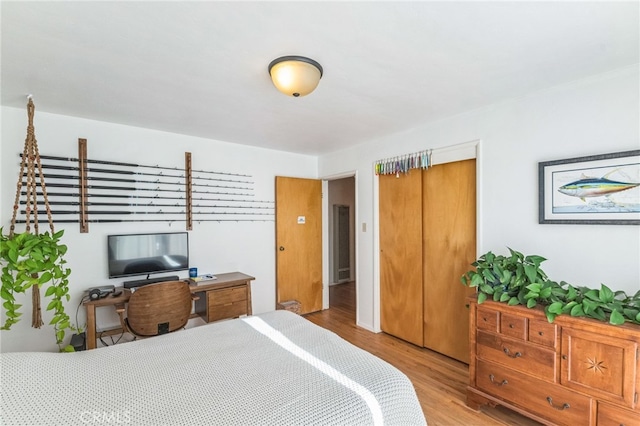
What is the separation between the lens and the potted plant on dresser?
157 centimetres

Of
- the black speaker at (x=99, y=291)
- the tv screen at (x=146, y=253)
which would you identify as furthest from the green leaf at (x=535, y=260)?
the black speaker at (x=99, y=291)

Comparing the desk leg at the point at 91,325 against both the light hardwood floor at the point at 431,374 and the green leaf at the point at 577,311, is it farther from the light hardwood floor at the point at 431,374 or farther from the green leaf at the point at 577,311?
the green leaf at the point at 577,311

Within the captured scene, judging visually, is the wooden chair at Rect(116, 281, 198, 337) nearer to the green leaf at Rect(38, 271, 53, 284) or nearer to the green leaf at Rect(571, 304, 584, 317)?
the green leaf at Rect(38, 271, 53, 284)

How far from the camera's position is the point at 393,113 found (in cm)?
269

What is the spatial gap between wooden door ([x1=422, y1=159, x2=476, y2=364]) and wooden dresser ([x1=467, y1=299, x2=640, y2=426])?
0.68 metres

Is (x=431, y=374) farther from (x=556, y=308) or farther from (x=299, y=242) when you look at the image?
(x=299, y=242)

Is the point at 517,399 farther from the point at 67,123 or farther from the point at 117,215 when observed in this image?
the point at 67,123

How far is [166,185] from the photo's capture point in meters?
3.24

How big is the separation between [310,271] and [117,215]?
2.48 metres

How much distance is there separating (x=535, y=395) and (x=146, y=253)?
134 inches

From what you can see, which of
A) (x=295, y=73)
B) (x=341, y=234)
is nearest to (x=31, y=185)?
(x=295, y=73)

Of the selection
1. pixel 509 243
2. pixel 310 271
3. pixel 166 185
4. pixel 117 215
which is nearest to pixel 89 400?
pixel 117 215

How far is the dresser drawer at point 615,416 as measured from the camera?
5.01ft

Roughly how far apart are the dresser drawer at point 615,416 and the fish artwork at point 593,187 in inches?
48.8
